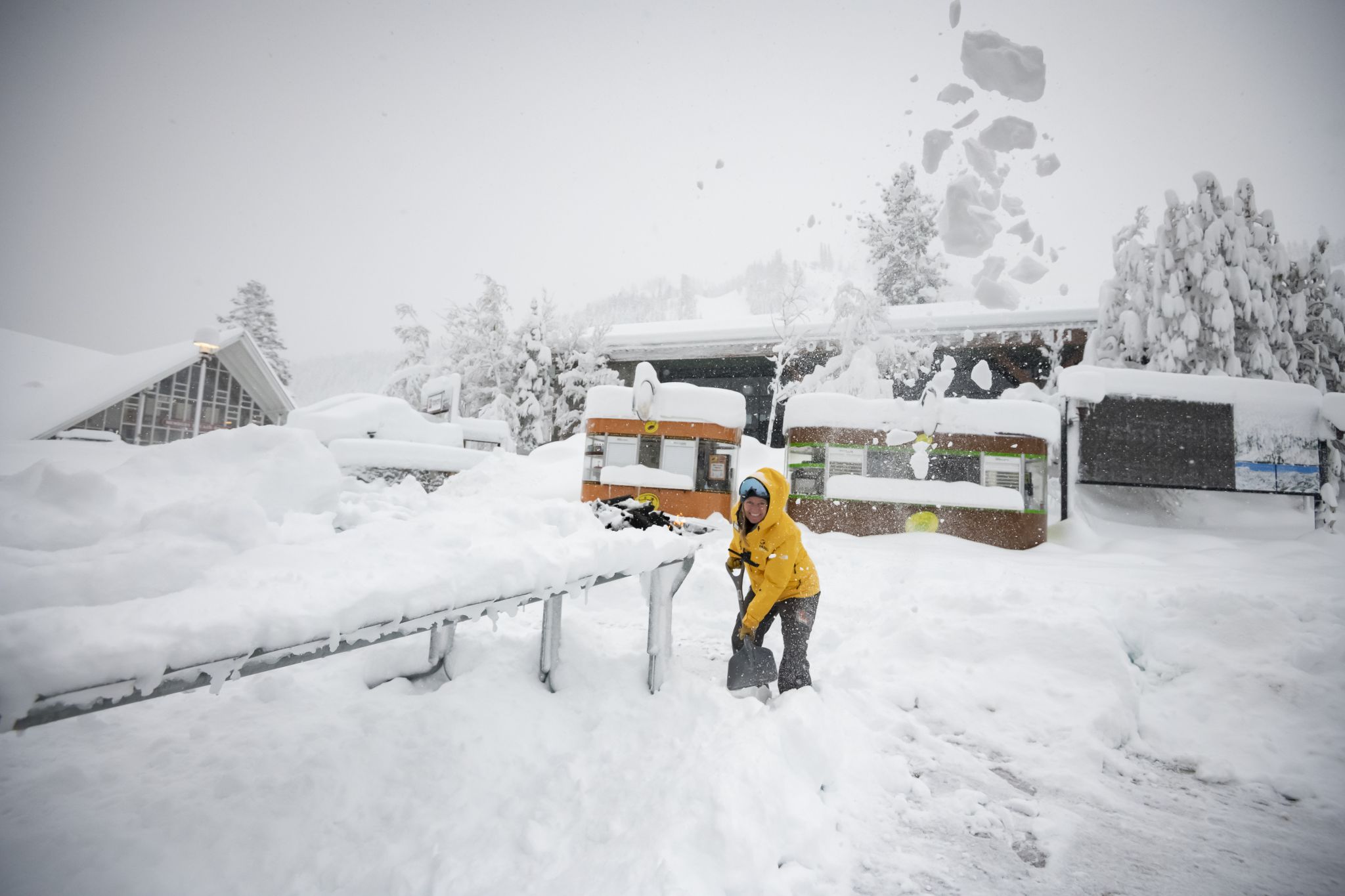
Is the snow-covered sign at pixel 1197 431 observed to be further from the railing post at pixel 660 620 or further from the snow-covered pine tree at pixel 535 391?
the snow-covered pine tree at pixel 535 391

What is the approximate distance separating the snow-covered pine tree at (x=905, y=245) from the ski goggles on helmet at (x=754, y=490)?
28.9 metres

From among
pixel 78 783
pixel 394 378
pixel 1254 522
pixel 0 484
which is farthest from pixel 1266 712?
pixel 394 378

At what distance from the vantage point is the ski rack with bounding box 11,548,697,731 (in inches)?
48.4

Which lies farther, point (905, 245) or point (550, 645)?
point (905, 245)

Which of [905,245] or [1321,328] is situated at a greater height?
[905,245]

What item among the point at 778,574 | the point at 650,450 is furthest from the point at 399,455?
the point at 778,574

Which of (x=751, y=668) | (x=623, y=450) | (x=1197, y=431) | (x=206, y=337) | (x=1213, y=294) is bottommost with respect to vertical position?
(x=751, y=668)

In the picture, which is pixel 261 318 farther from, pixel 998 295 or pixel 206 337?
pixel 998 295

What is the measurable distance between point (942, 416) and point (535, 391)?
1927 centimetres

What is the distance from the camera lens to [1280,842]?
2680 millimetres

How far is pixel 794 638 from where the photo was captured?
3914 mm

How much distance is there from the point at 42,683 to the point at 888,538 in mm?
10411

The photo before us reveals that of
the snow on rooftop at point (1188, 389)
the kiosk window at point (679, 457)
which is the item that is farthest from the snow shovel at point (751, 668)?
the snow on rooftop at point (1188, 389)

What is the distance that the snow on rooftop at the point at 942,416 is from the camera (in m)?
10.2
